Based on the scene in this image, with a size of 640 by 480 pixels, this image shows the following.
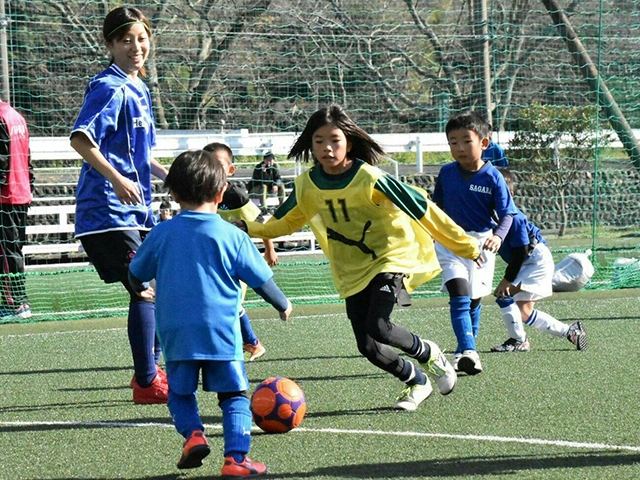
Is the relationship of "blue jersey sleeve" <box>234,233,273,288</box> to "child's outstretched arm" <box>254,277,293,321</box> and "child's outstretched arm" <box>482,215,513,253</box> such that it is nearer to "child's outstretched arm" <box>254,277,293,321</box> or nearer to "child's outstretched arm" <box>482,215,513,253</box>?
"child's outstretched arm" <box>254,277,293,321</box>

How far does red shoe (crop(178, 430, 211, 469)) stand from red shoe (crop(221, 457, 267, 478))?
9cm

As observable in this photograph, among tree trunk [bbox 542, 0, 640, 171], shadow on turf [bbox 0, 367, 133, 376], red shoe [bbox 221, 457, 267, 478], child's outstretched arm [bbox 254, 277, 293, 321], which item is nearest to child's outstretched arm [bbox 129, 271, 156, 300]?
child's outstretched arm [bbox 254, 277, 293, 321]

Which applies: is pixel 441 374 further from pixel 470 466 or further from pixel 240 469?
pixel 240 469

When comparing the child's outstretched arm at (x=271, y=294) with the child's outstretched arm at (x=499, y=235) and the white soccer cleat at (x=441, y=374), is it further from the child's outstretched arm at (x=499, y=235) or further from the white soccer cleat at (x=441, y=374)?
the child's outstretched arm at (x=499, y=235)

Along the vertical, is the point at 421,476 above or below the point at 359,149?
below

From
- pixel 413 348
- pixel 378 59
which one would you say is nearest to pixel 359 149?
pixel 413 348

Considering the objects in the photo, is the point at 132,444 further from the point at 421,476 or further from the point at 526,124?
the point at 526,124

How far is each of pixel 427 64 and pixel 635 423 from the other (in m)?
17.2

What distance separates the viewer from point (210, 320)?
3.92 m

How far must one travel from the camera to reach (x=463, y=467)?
3.98 metres

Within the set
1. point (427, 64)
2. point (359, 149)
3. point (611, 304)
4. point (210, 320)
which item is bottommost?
point (611, 304)

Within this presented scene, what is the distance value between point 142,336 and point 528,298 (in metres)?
3.25

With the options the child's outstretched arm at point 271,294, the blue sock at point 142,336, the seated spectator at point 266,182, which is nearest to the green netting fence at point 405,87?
the seated spectator at point 266,182

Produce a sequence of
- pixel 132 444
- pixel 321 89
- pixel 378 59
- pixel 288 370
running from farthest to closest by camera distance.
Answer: pixel 378 59 < pixel 321 89 < pixel 288 370 < pixel 132 444
